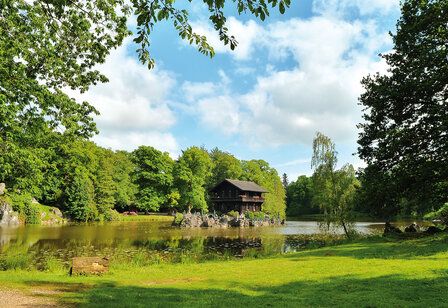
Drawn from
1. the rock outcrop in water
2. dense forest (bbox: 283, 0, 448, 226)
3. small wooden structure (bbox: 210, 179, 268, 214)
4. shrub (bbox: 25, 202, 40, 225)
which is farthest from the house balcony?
dense forest (bbox: 283, 0, 448, 226)

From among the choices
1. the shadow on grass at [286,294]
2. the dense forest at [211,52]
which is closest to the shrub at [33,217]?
the dense forest at [211,52]

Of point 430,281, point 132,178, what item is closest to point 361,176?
point 430,281

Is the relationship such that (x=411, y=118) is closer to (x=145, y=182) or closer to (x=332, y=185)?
(x=332, y=185)

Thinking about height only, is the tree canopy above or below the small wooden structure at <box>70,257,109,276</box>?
above

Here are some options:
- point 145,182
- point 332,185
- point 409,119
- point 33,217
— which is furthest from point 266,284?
point 145,182

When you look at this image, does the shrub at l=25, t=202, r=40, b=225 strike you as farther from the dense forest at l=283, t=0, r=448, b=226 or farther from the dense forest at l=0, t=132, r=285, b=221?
the dense forest at l=283, t=0, r=448, b=226

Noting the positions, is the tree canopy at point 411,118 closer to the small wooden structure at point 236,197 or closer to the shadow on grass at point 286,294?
the shadow on grass at point 286,294

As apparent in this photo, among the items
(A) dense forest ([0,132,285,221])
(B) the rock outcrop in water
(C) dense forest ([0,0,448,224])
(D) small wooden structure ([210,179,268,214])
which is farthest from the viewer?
(D) small wooden structure ([210,179,268,214])

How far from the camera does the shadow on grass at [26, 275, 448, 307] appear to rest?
30.0 feet

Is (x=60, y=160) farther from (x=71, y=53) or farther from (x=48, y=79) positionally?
(x=71, y=53)

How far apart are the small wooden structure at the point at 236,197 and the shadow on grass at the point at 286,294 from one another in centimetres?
5898

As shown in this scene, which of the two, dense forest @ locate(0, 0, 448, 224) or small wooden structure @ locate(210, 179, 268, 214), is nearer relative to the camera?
dense forest @ locate(0, 0, 448, 224)

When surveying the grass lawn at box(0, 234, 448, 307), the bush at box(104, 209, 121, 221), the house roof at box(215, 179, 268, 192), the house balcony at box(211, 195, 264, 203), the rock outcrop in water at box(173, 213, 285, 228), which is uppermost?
the house roof at box(215, 179, 268, 192)

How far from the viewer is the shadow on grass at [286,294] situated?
9.15 meters
